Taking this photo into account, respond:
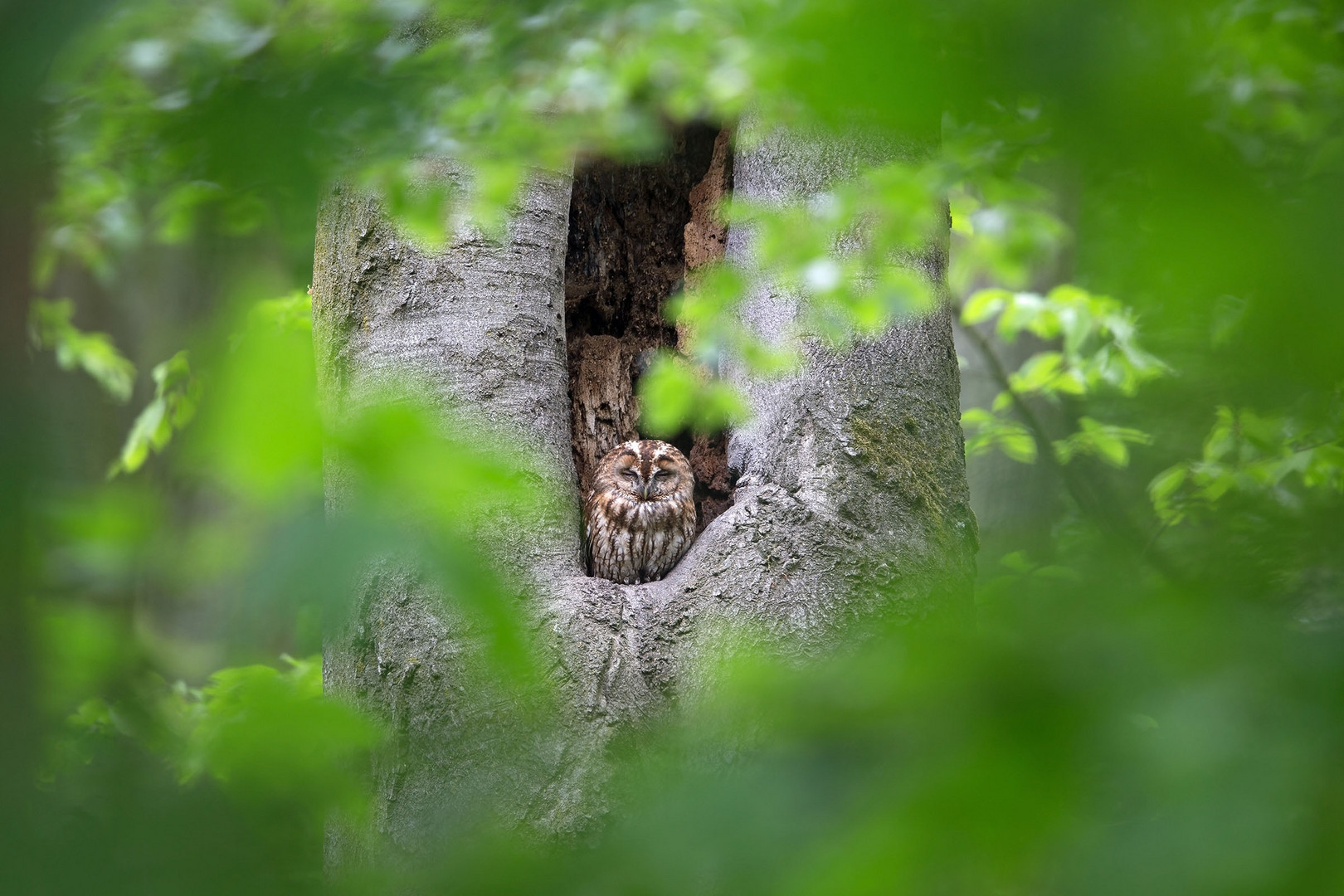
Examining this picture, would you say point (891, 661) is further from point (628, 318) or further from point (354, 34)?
point (628, 318)

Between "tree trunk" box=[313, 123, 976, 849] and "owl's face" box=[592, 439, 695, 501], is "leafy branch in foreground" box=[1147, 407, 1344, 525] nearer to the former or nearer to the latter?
"tree trunk" box=[313, 123, 976, 849]

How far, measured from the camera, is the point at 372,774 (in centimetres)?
172

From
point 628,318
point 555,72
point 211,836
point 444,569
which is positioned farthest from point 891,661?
point 555,72

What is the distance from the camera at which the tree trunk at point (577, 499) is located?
5.62ft

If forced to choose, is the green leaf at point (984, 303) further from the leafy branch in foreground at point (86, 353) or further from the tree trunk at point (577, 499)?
the leafy branch in foreground at point (86, 353)

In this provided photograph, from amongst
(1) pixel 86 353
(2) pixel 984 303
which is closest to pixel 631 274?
(2) pixel 984 303

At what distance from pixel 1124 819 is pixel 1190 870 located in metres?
0.04

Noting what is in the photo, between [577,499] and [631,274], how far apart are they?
0.86m

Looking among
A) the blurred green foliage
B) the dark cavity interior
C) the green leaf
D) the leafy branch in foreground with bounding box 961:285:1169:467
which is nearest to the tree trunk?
the dark cavity interior

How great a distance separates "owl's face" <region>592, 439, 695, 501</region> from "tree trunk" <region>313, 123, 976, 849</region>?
31 cm

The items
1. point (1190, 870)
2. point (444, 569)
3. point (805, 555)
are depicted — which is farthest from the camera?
point (805, 555)

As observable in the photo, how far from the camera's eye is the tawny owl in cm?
262

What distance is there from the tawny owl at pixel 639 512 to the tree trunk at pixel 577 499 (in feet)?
→ 0.99

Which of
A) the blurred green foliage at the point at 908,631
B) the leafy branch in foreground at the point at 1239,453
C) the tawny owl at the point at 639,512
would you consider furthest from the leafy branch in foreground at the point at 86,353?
the leafy branch in foreground at the point at 1239,453
